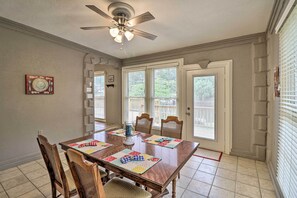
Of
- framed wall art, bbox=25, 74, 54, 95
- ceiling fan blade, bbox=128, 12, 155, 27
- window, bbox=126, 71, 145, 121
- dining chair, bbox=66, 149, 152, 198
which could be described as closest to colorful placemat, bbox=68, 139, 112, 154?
dining chair, bbox=66, 149, 152, 198

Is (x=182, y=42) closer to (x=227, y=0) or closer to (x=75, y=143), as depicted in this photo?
(x=227, y=0)

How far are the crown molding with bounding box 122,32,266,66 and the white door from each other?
1.67 ft

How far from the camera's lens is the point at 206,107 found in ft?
11.2

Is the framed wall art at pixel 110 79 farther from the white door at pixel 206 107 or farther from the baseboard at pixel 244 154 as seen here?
the baseboard at pixel 244 154

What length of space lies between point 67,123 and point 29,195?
64.6 inches

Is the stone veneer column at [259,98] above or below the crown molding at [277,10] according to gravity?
below

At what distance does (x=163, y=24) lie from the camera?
249 centimetres

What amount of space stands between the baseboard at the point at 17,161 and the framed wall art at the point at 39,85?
3.88ft

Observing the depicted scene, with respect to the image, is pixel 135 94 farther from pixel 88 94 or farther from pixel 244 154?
pixel 244 154

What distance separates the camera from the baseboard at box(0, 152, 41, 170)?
8.11ft

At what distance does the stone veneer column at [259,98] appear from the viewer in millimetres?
2812

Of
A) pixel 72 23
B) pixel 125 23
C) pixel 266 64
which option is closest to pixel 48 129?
pixel 72 23

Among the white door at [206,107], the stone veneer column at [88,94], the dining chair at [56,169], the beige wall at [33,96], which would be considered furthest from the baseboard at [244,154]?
the beige wall at [33,96]

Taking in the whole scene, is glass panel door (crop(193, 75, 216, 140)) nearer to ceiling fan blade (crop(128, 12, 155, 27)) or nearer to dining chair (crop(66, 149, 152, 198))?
ceiling fan blade (crop(128, 12, 155, 27))
